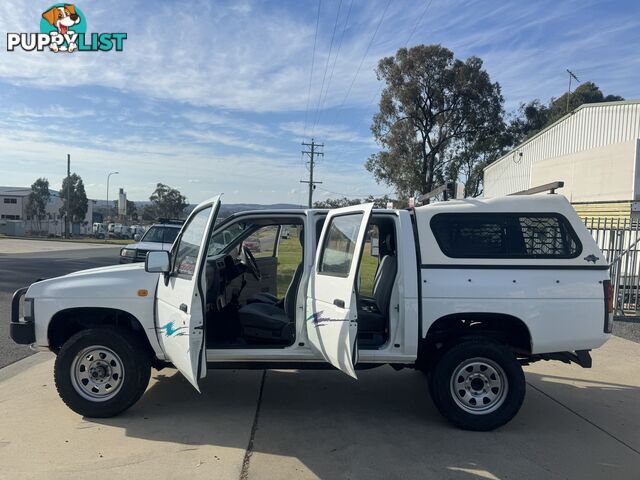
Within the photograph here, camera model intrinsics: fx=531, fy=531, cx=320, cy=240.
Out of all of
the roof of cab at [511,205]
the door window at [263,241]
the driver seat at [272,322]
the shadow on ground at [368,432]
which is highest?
the roof of cab at [511,205]

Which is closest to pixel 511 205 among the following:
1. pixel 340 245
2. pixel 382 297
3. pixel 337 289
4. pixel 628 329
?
pixel 382 297

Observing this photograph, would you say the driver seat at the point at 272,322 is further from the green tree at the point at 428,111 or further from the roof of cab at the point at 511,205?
the green tree at the point at 428,111

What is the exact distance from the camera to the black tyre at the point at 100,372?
469cm

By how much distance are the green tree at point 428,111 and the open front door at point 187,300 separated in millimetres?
27483

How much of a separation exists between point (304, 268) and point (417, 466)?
1901 mm

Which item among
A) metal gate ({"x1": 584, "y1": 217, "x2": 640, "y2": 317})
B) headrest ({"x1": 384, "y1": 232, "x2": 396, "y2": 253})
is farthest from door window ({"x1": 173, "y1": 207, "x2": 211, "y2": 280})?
metal gate ({"x1": 584, "y1": 217, "x2": 640, "y2": 317})

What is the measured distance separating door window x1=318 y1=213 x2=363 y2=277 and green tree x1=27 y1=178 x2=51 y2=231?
92763 mm

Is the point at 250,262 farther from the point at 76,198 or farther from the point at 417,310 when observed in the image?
the point at 76,198

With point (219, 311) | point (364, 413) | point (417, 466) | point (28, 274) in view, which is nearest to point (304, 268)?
point (219, 311)

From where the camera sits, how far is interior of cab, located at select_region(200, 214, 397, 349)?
497 centimetres

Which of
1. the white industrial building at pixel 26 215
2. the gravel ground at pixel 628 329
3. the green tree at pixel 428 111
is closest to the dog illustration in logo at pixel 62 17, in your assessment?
the gravel ground at pixel 628 329

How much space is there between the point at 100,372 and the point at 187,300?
1.34 metres

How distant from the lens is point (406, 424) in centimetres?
484

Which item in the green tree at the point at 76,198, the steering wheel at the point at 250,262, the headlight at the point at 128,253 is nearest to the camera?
the steering wheel at the point at 250,262
